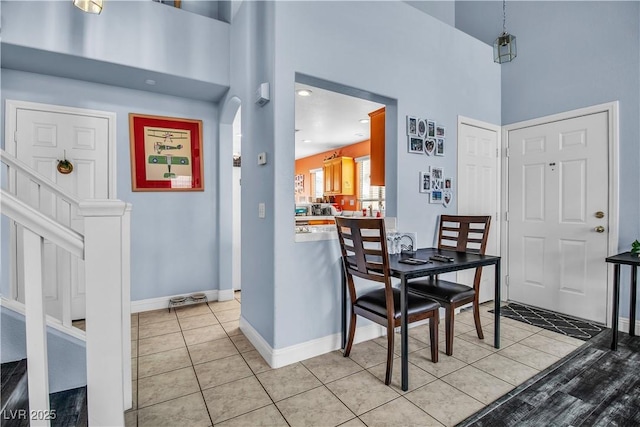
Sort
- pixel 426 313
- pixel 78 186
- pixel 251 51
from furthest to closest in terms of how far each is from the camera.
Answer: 1. pixel 78 186
2. pixel 251 51
3. pixel 426 313

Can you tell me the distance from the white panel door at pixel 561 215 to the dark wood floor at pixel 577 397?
2.82 ft

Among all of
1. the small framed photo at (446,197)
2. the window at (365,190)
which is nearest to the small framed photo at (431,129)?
the small framed photo at (446,197)

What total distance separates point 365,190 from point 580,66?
14.8 feet

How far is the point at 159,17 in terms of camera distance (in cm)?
284

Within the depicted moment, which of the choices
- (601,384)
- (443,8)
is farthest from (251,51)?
(601,384)

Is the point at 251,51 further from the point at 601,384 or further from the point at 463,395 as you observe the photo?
the point at 601,384

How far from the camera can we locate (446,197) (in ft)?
10.5

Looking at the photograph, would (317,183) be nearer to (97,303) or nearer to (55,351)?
(55,351)

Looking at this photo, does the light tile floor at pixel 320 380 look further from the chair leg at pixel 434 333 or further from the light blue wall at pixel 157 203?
the light blue wall at pixel 157 203

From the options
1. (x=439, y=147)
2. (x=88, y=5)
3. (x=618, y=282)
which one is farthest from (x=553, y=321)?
(x=88, y=5)

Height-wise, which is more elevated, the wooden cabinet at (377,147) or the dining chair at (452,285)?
the wooden cabinet at (377,147)

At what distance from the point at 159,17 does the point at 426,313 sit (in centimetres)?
334

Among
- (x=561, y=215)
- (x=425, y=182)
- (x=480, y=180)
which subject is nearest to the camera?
(x=425, y=182)

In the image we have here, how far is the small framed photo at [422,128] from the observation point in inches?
117
